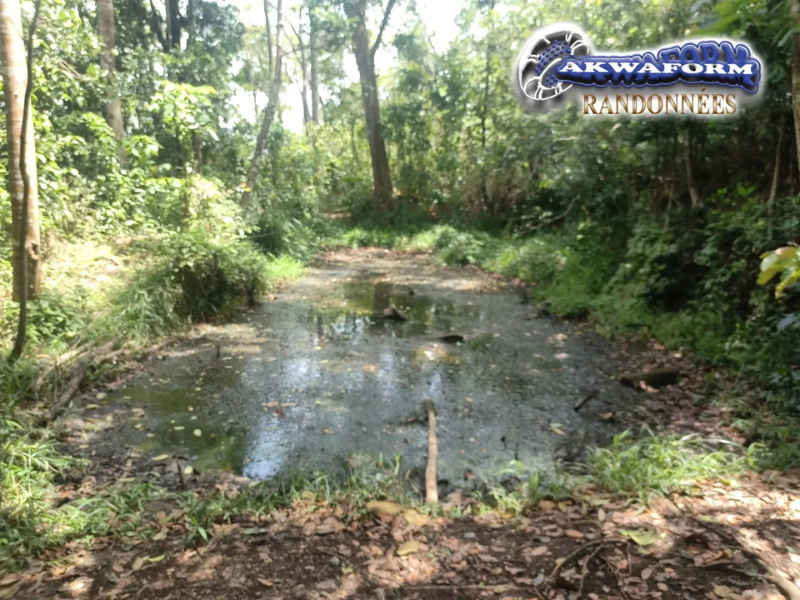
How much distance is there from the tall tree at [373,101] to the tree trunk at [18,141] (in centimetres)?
1337

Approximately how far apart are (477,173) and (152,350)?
1126 cm

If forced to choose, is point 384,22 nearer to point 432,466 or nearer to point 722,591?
point 432,466

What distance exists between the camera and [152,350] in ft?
20.6

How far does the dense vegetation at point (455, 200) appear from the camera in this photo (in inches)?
191

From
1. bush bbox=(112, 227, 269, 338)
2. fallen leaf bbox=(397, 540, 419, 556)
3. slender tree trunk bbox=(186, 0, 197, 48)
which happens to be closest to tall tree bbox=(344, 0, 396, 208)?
slender tree trunk bbox=(186, 0, 197, 48)

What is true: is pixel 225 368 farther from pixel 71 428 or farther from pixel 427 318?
pixel 427 318

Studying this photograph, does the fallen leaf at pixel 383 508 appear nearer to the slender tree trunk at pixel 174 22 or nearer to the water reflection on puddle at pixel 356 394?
the water reflection on puddle at pixel 356 394

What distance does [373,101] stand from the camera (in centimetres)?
1772

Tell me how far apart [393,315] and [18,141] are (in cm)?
502

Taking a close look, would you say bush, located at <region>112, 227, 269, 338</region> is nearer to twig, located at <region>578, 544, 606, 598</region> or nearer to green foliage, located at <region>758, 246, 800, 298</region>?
twig, located at <region>578, 544, 606, 598</region>

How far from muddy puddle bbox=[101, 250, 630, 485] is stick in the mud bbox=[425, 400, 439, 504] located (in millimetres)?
96

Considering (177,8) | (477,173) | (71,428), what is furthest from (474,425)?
(177,8)

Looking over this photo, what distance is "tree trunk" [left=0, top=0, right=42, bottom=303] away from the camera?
4645 mm

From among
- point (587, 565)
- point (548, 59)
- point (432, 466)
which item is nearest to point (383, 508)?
point (432, 466)
